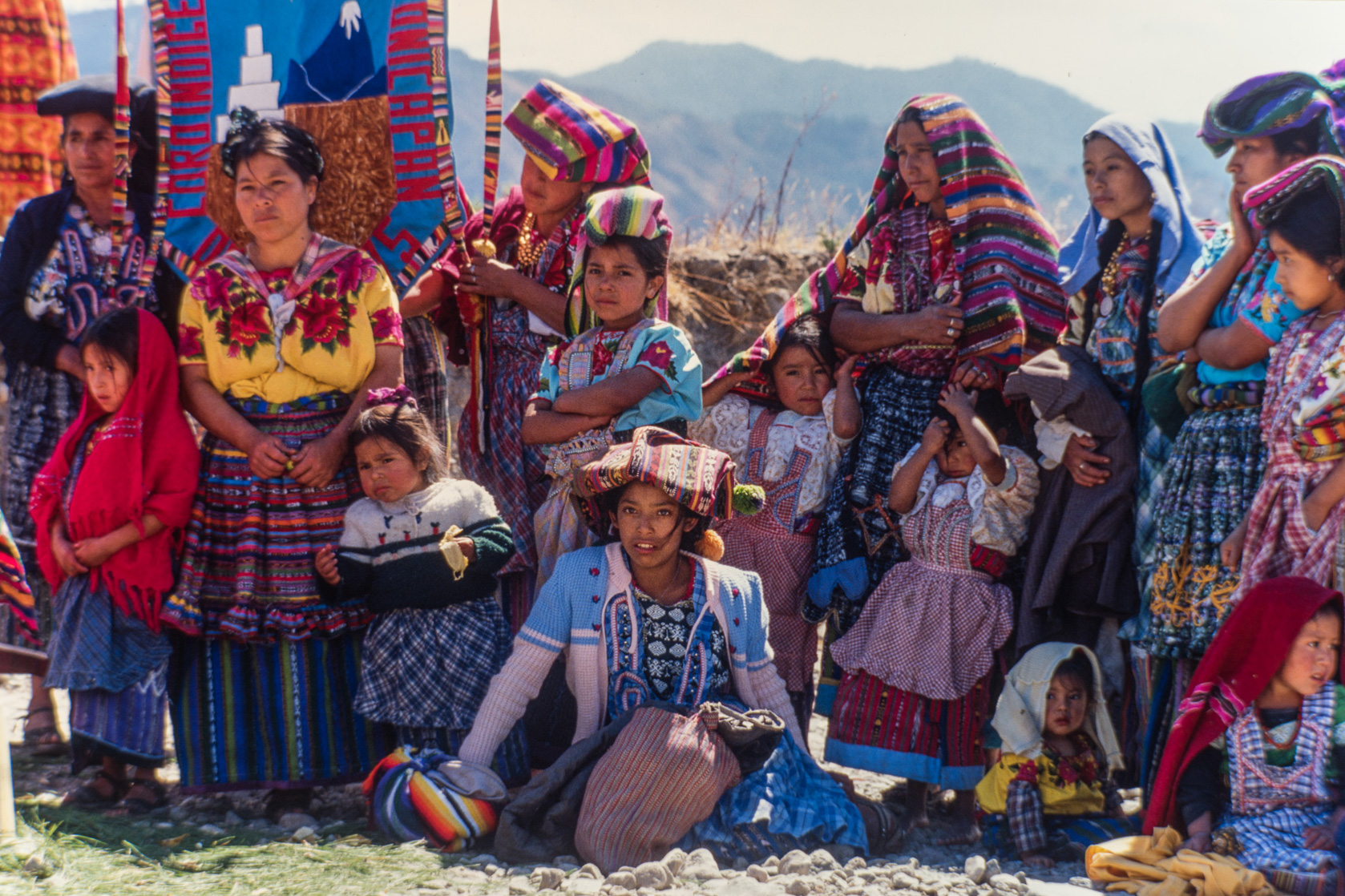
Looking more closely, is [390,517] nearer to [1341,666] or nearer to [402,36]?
[402,36]

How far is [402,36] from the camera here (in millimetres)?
5137

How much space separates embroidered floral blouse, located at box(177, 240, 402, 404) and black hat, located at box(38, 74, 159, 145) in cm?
111

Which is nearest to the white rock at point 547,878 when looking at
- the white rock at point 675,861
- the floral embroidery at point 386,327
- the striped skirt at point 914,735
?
the white rock at point 675,861

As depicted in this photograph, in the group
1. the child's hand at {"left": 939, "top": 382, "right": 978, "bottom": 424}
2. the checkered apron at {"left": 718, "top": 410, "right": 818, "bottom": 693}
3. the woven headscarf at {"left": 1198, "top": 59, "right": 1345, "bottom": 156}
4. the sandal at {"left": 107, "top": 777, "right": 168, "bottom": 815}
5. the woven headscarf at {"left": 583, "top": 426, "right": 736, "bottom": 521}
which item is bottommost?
the sandal at {"left": 107, "top": 777, "right": 168, "bottom": 815}

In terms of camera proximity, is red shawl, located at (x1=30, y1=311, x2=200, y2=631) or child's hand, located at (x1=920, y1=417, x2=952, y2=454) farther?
child's hand, located at (x1=920, y1=417, x2=952, y2=454)

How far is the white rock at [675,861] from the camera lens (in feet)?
11.5

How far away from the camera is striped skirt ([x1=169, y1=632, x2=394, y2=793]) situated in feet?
14.6

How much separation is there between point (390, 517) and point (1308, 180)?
9.95 ft

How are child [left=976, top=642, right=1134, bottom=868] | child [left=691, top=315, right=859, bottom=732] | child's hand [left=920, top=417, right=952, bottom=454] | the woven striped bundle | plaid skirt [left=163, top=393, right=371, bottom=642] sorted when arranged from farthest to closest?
1. child [left=691, top=315, right=859, bottom=732]
2. child's hand [left=920, top=417, right=952, bottom=454]
3. plaid skirt [left=163, top=393, right=371, bottom=642]
4. child [left=976, top=642, right=1134, bottom=868]
5. the woven striped bundle

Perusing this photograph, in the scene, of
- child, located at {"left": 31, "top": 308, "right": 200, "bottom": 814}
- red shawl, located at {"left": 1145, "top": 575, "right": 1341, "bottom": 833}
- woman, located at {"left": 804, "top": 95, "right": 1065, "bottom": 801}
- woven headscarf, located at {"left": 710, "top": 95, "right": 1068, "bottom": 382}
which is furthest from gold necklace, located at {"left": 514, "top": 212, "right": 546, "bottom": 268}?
red shawl, located at {"left": 1145, "top": 575, "right": 1341, "bottom": 833}

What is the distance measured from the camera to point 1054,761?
168 inches

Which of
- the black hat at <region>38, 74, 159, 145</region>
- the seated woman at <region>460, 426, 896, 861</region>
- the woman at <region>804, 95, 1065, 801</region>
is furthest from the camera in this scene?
the black hat at <region>38, 74, 159, 145</region>

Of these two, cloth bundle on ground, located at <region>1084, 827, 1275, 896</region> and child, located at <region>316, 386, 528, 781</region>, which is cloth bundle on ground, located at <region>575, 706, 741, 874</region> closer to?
child, located at <region>316, 386, 528, 781</region>

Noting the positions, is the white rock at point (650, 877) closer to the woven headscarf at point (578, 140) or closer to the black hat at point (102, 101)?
the woven headscarf at point (578, 140)
